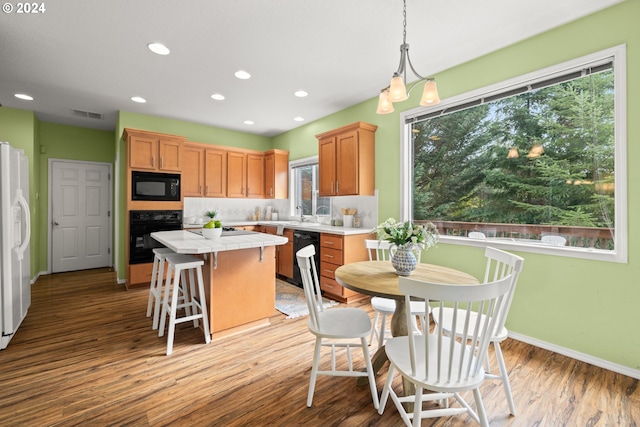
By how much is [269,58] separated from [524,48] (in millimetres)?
2405

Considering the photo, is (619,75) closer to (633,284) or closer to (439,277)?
(633,284)

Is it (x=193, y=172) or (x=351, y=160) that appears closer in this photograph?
(x=351, y=160)

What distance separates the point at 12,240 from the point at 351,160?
11.8 feet

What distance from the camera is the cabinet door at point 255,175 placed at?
5730 millimetres

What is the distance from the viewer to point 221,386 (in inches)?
79.5

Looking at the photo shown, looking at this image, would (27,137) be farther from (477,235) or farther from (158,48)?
(477,235)

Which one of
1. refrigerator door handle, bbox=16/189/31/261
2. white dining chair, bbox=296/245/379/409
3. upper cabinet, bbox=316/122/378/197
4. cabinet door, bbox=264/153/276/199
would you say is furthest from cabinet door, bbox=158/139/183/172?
white dining chair, bbox=296/245/379/409

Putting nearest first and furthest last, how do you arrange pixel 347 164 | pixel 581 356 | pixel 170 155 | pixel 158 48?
1. pixel 581 356
2. pixel 158 48
3. pixel 347 164
4. pixel 170 155

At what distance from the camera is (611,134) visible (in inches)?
88.4

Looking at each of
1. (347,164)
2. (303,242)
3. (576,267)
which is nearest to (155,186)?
(303,242)

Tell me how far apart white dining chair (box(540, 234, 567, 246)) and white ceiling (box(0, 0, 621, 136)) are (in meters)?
1.79

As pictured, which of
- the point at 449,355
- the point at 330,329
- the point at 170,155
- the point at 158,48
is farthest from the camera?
the point at 170,155

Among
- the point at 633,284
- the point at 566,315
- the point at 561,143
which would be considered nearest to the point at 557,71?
the point at 561,143

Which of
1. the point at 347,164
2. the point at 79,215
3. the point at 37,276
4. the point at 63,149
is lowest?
the point at 37,276
